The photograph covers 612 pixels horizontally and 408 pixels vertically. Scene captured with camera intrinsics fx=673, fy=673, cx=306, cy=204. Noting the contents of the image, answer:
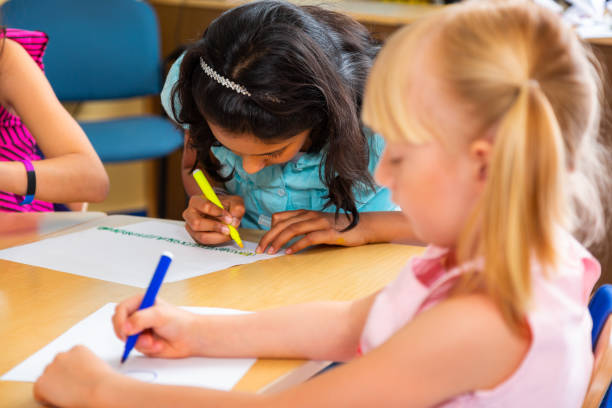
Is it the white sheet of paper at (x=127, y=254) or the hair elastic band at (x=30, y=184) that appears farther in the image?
the hair elastic band at (x=30, y=184)

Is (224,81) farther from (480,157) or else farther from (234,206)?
(480,157)

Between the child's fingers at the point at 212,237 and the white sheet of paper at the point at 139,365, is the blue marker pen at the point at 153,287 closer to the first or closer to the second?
the white sheet of paper at the point at 139,365

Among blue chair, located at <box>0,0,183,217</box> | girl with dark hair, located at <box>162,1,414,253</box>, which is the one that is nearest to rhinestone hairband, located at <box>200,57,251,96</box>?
girl with dark hair, located at <box>162,1,414,253</box>

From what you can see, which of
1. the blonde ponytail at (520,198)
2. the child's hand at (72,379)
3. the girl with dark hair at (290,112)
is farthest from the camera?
the girl with dark hair at (290,112)

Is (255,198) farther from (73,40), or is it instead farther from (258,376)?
(73,40)

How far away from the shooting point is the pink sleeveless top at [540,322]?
0.49 meters

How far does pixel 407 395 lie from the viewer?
1.61 feet

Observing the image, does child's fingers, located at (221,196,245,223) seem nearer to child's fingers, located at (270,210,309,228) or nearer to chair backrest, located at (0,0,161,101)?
child's fingers, located at (270,210,309,228)

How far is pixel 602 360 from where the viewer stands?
654mm

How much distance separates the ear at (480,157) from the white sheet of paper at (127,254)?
487 mm

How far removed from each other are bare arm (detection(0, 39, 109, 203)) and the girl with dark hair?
223 millimetres

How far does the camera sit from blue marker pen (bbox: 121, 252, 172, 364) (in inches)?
25.2

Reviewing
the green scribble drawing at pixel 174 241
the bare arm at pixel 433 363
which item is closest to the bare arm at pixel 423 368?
the bare arm at pixel 433 363

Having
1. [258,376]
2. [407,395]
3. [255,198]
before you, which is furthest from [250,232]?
[407,395]
